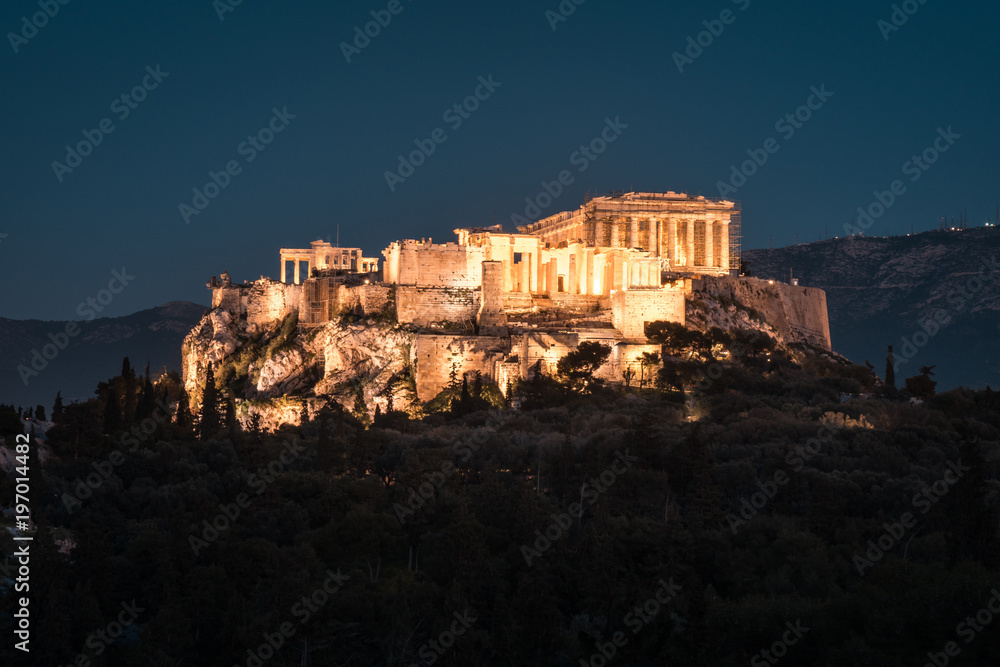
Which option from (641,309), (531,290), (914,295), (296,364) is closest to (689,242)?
(531,290)

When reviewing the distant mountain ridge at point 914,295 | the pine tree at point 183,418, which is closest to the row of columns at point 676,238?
the pine tree at point 183,418

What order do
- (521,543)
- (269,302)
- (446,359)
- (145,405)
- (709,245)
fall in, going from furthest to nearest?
1. (709,245)
2. (269,302)
3. (446,359)
4. (145,405)
5. (521,543)

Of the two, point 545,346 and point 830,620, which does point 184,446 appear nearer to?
point 545,346

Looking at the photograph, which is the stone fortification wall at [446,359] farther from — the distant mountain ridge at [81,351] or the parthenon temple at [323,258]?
the distant mountain ridge at [81,351]

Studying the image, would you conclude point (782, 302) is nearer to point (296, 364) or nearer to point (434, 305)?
point (434, 305)

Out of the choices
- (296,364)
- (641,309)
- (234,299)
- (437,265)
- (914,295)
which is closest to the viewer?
(641,309)

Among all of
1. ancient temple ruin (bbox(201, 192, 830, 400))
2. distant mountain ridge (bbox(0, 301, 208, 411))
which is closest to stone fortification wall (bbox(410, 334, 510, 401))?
ancient temple ruin (bbox(201, 192, 830, 400))
